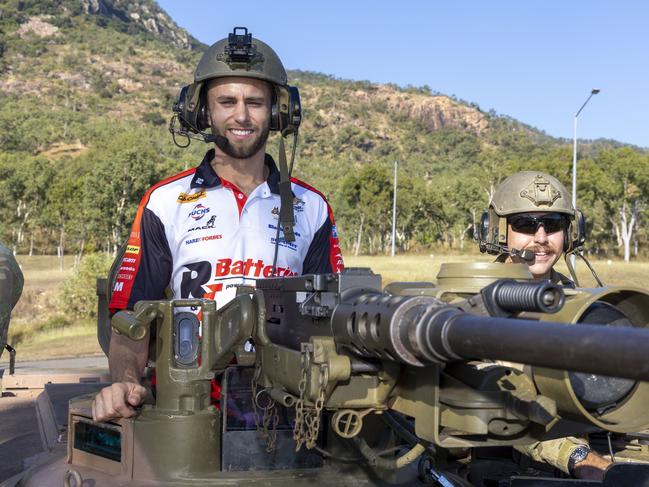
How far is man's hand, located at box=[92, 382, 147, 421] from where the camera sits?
381cm

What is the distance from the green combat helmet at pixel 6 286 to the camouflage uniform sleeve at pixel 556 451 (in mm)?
3316

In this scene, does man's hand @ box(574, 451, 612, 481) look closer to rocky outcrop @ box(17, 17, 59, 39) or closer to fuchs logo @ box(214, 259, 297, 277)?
fuchs logo @ box(214, 259, 297, 277)

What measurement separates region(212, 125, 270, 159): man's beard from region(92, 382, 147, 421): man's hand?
1.70 meters

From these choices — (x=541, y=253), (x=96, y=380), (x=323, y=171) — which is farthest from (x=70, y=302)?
(x=323, y=171)

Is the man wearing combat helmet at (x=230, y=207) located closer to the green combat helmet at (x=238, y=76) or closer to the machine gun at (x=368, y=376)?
the green combat helmet at (x=238, y=76)

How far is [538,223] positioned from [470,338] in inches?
183

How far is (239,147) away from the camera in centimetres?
505

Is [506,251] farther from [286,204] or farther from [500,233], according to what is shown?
[286,204]

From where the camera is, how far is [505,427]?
9.00 feet

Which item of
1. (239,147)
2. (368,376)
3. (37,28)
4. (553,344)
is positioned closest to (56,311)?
(239,147)

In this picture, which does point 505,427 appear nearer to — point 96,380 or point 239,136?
point 239,136

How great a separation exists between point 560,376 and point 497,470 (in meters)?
2.22

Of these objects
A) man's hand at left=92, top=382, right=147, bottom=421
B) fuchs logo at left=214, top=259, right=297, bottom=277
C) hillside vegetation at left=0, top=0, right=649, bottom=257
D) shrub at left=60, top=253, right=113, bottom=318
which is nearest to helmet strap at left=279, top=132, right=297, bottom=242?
fuchs logo at left=214, top=259, right=297, bottom=277

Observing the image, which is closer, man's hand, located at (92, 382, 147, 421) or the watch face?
man's hand, located at (92, 382, 147, 421)
